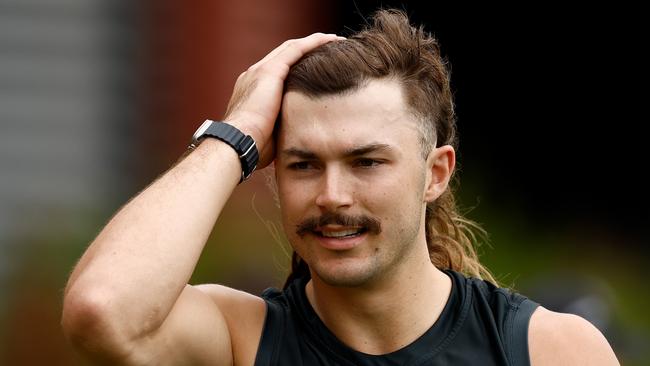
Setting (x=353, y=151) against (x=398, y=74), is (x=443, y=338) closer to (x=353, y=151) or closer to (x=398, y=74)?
(x=353, y=151)

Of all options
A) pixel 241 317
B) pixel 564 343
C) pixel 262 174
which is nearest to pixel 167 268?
pixel 241 317

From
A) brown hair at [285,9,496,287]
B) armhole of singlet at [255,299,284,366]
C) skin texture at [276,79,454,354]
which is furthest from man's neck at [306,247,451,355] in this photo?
brown hair at [285,9,496,287]

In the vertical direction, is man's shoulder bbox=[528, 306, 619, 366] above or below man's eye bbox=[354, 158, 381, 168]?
below

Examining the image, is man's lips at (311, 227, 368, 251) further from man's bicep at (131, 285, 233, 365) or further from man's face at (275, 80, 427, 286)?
man's bicep at (131, 285, 233, 365)

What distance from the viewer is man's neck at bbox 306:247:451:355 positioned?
3635 millimetres

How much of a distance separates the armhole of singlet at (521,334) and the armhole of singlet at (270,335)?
2.04ft

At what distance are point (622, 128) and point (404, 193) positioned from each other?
538cm

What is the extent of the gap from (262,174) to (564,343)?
10.3 feet

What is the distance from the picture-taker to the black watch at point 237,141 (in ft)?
11.8

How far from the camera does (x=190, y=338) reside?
3422 millimetres

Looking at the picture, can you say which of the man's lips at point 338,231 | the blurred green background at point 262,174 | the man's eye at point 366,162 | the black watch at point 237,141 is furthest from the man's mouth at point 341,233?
the blurred green background at point 262,174

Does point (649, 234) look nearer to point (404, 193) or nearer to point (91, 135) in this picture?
point (91, 135)

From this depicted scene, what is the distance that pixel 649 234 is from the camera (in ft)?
27.1

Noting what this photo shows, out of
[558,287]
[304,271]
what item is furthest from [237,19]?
[304,271]
